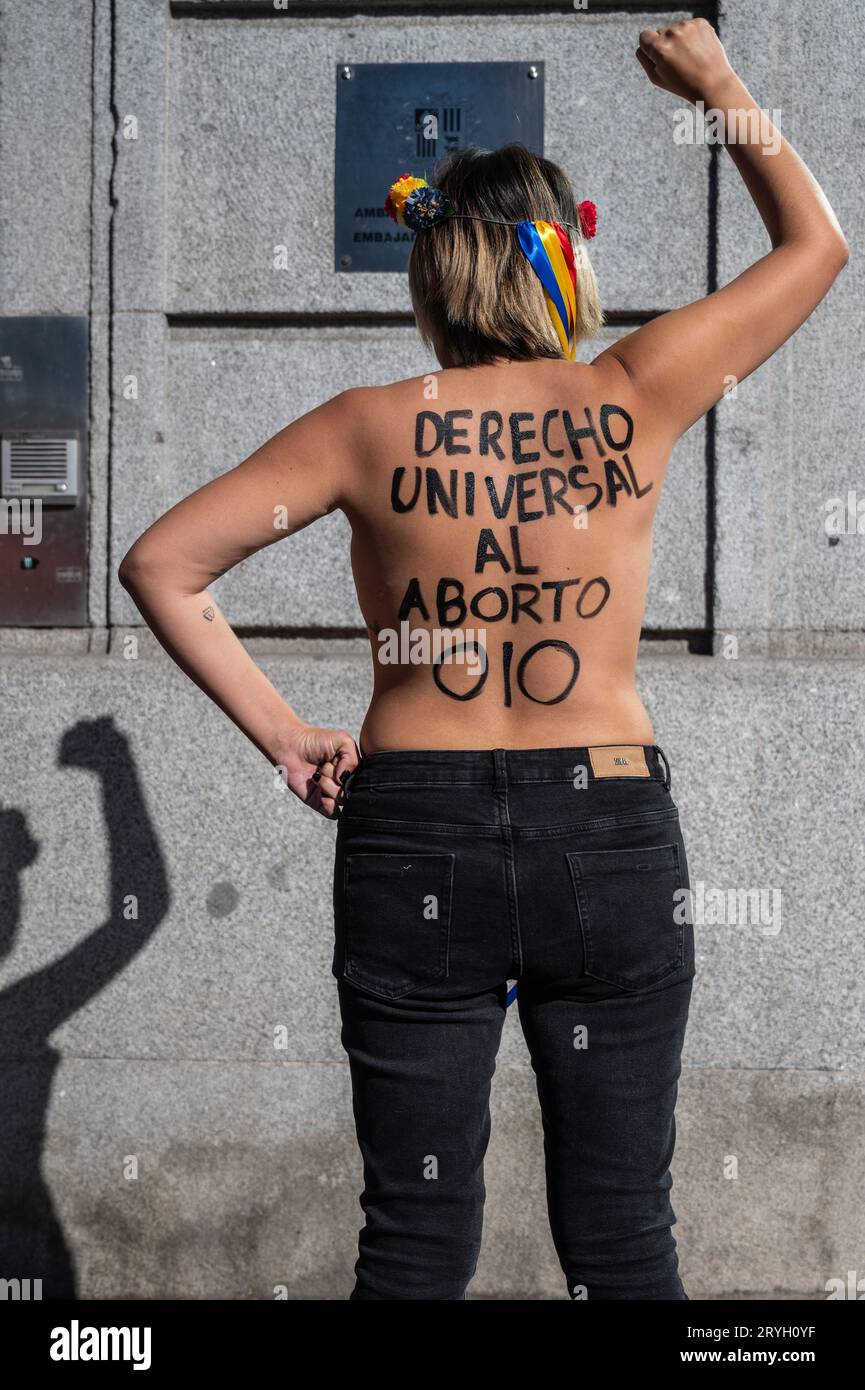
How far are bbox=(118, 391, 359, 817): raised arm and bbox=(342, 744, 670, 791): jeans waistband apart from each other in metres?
0.13

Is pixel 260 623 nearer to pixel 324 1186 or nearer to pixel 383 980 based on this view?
pixel 324 1186

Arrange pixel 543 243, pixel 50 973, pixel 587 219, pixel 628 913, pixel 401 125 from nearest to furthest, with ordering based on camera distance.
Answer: pixel 628 913 < pixel 543 243 < pixel 587 219 < pixel 50 973 < pixel 401 125

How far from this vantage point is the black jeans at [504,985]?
1836 millimetres

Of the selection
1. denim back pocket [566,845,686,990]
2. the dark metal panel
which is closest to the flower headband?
denim back pocket [566,845,686,990]

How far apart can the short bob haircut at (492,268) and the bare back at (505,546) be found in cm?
6

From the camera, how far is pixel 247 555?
201 cm

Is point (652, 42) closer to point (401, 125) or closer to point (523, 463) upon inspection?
point (523, 463)

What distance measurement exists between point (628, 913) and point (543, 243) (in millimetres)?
1099

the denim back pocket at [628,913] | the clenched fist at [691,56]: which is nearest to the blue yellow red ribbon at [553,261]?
the clenched fist at [691,56]

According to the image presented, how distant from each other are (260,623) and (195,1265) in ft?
6.74

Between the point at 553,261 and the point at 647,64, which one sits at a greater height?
the point at 647,64

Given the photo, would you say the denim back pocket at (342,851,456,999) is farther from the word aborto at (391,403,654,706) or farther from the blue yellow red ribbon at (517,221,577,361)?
the blue yellow red ribbon at (517,221,577,361)

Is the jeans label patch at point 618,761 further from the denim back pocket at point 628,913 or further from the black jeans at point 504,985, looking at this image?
the denim back pocket at point 628,913

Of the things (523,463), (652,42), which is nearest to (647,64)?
(652,42)
